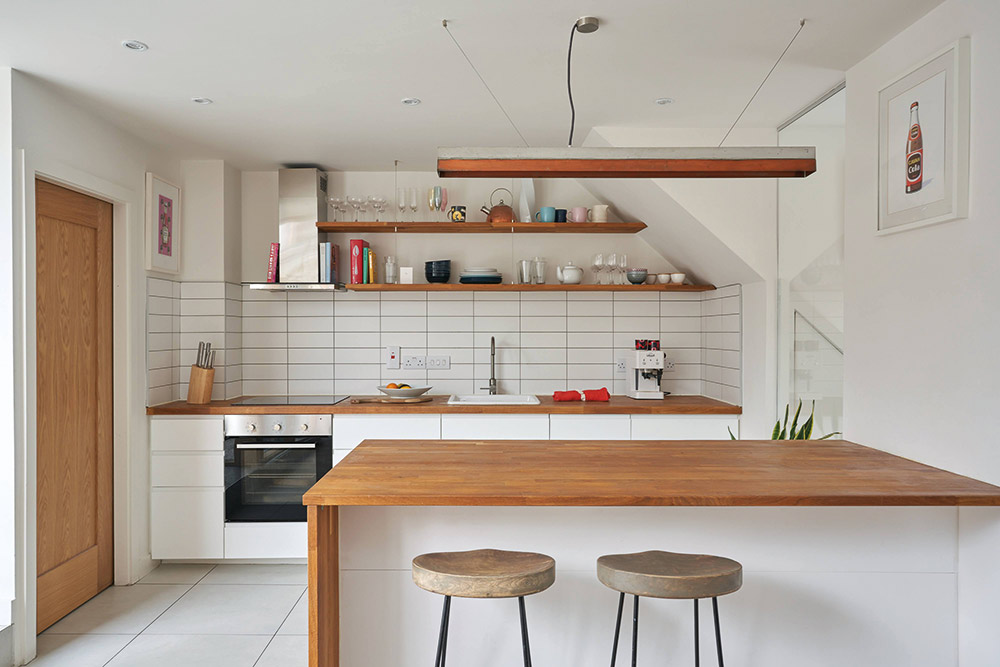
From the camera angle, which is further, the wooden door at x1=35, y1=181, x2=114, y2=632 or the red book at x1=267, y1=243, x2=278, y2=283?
the red book at x1=267, y1=243, x2=278, y2=283

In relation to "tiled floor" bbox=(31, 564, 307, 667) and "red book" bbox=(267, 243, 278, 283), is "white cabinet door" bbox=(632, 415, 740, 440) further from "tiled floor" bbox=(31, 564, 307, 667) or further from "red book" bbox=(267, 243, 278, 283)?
"red book" bbox=(267, 243, 278, 283)

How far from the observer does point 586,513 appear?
2355mm

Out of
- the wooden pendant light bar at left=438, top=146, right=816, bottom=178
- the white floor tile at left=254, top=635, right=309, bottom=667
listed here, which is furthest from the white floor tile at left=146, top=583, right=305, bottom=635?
the wooden pendant light bar at left=438, top=146, right=816, bottom=178

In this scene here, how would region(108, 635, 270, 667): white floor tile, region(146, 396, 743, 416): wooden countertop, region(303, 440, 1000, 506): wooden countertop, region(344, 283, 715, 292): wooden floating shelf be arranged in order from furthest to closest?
region(344, 283, 715, 292): wooden floating shelf
region(146, 396, 743, 416): wooden countertop
region(108, 635, 270, 667): white floor tile
region(303, 440, 1000, 506): wooden countertop

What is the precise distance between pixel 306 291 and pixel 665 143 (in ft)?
8.06

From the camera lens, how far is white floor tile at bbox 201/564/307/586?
394cm

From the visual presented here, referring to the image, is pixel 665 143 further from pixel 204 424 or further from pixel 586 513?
pixel 204 424

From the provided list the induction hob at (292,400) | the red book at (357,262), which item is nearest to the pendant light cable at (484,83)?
the red book at (357,262)

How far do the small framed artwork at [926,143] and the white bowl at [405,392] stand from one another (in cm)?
266

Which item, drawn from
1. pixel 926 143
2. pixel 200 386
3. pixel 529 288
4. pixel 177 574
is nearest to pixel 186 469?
pixel 200 386

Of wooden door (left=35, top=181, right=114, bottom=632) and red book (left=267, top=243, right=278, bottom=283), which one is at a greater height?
red book (left=267, top=243, right=278, bottom=283)

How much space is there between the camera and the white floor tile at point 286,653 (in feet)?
9.69

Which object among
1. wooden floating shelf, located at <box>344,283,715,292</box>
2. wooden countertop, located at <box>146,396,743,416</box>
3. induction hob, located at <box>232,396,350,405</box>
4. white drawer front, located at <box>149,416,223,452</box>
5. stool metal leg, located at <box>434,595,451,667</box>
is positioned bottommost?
stool metal leg, located at <box>434,595,451,667</box>

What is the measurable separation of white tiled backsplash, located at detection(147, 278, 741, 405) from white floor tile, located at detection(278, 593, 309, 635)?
1.56m
